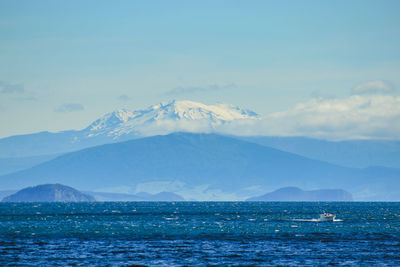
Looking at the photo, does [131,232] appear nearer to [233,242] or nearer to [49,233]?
[49,233]

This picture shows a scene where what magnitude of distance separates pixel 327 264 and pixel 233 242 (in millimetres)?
28242

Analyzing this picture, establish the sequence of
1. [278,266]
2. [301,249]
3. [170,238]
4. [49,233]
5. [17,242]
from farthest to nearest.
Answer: [49,233]
[170,238]
[17,242]
[301,249]
[278,266]

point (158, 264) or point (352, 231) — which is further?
point (352, 231)

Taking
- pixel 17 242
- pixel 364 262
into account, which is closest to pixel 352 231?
pixel 364 262

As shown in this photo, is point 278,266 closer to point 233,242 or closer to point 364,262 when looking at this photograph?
point 364,262

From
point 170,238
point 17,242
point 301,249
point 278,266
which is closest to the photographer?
point 278,266

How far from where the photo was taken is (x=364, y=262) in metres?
89.8

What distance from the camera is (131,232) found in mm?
135125

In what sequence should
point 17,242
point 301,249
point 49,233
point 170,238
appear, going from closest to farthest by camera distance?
point 301,249 < point 17,242 < point 170,238 < point 49,233

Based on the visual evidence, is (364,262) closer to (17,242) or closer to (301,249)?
(301,249)

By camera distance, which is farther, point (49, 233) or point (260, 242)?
point (49, 233)

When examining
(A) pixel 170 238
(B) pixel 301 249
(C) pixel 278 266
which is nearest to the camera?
(C) pixel 278 266

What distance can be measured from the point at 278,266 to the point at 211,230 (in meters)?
55.5

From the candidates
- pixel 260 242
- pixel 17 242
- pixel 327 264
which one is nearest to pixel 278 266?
pixel 327 264
